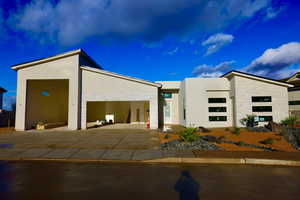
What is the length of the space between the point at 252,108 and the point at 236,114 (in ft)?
5.12

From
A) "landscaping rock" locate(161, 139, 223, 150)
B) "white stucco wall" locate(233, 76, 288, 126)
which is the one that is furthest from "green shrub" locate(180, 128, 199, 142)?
"white stucco wall" locate(233, 76, 288, 126)

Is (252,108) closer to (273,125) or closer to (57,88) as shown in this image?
(273,125)

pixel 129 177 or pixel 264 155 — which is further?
pixel 264 155

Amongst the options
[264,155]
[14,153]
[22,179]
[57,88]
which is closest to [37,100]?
[57,88]

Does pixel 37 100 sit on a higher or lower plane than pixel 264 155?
higher

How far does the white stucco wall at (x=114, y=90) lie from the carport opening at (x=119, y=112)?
4.17 meters

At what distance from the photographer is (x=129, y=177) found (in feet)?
14.0

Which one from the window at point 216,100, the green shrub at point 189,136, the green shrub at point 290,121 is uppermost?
the window at point 216,100

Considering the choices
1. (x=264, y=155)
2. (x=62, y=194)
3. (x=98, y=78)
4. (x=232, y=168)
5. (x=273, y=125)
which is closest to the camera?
(x=62, y=194)

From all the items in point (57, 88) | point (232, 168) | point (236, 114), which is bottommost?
point (232, 168)

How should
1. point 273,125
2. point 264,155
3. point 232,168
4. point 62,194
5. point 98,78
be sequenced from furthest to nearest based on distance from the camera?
point 98,78 → point 273,125 → point 264,155 → point 232,168 → point 62,194

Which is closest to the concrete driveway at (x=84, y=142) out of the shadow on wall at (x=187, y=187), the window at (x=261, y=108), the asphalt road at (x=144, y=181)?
the asphalt road at (x=144, y=181)

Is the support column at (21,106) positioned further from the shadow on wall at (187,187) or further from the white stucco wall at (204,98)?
the shadow on wall at (187,187)

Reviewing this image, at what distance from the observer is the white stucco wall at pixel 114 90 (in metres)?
14.0
